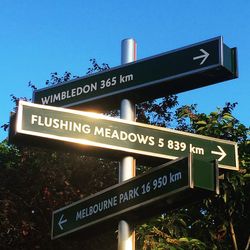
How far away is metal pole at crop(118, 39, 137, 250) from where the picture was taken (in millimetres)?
5484

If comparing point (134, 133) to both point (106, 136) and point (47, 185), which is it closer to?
point (106, 136)

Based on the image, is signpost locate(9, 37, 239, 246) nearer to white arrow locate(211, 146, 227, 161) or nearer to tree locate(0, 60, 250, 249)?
white arrow locate(211, 146, 227, 161)

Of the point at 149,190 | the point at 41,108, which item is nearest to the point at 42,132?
the point at 41,108

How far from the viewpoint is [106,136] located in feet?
18.4

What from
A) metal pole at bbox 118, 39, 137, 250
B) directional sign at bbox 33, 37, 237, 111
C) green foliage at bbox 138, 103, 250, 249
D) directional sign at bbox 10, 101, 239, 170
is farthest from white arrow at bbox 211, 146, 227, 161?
green foliage at bbox 138, 103, 250, 249

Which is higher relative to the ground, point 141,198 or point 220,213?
point 220,213

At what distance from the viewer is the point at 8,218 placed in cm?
1605

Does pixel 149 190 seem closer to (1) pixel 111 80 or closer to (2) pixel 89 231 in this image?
(2) pixel 89 231

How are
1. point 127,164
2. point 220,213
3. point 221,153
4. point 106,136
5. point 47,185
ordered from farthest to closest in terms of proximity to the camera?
point 47,185 < point 220,213 < point 221,153 < point 127,164 < point 106,136

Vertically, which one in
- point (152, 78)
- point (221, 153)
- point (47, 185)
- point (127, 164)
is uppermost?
point (47, 185)

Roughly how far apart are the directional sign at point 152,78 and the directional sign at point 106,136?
47 cm

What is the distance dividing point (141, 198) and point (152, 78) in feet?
4.31

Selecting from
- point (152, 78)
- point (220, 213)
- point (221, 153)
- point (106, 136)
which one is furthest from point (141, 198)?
point (220, 213)

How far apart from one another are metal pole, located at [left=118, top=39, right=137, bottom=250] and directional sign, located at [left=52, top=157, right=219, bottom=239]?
4.9 inches
